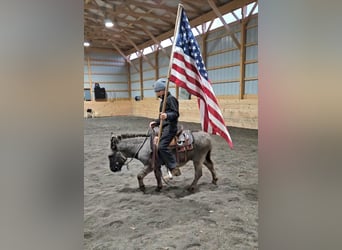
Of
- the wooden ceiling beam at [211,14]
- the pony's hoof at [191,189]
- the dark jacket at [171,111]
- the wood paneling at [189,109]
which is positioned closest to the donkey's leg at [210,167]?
the pony's hoof at [191,189]

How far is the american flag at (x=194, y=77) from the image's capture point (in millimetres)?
2607

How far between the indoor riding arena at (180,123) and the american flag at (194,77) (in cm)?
8

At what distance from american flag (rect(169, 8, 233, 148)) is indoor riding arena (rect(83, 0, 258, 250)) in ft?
0.28

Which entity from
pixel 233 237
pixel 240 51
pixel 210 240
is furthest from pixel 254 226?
pixel 240 51

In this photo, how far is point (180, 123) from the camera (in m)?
11.0

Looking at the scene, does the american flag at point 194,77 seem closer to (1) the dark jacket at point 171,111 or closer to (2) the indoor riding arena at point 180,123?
(2) the indoor riding arena at point 180,123

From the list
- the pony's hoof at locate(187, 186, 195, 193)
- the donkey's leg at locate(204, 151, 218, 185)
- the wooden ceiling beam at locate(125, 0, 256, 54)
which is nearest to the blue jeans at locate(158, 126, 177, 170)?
the pony's hoof at locate(187, 186, 195, 193)

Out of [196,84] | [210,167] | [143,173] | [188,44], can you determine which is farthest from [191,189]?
[188,44]

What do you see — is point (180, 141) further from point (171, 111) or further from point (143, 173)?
point (143, 173)

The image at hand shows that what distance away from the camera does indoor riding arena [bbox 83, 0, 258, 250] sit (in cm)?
219

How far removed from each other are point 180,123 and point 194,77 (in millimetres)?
8354

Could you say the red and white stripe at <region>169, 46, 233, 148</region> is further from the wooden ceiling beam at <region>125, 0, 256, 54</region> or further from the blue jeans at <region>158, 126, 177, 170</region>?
the wooden ceiling beam at <region>125, 0, 256, 54</region>
